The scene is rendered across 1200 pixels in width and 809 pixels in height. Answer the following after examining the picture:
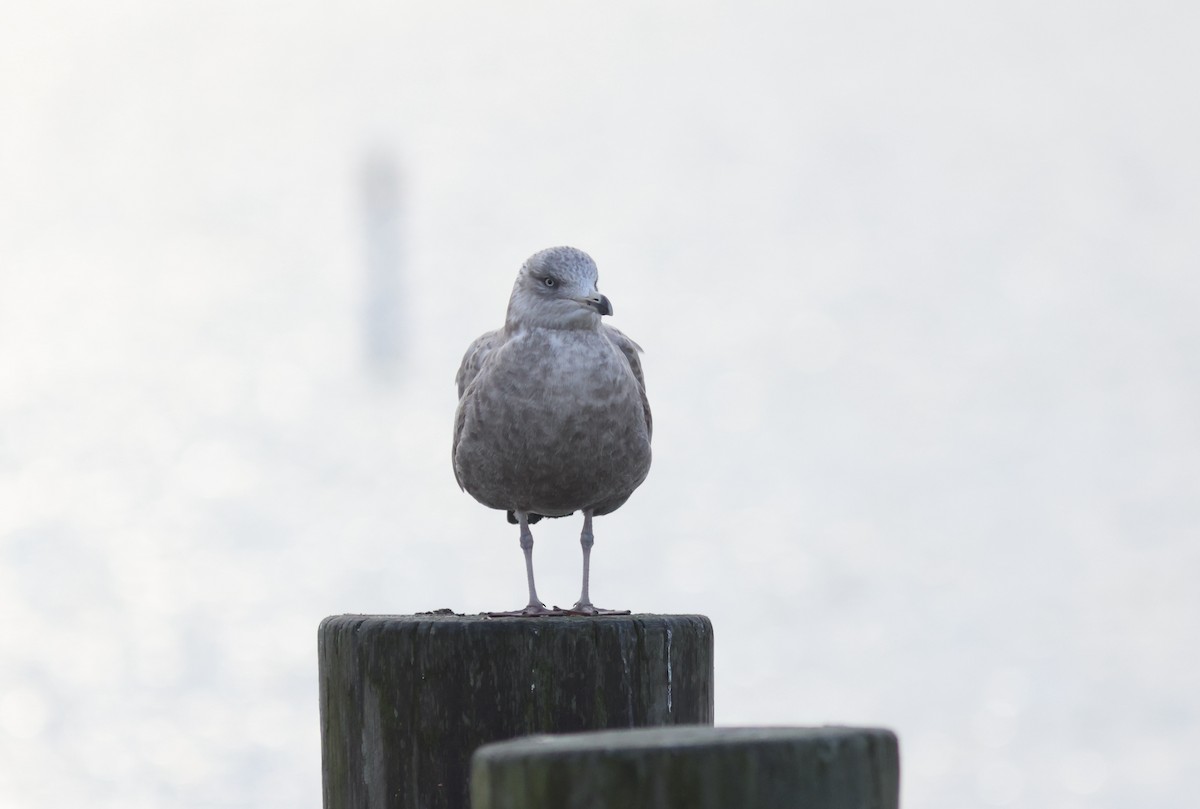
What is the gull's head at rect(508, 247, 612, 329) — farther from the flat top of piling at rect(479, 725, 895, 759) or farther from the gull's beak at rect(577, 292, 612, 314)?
the flat top of piling at rect(479, 725, 895, 759)

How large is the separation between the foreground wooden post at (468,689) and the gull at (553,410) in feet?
5.19

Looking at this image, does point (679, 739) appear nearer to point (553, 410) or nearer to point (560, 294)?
point (553, 410)

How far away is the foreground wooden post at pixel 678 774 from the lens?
378cm

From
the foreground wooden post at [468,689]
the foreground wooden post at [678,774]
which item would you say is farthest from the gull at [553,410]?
the foreground wooden post at [678,774]

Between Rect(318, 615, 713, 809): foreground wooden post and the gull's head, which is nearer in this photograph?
Rect(318, 615, 713, 809): foreground wooden post

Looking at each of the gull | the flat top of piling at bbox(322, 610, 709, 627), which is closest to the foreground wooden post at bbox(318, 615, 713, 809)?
the flat top of piling at bbox(322, 610, 709, 627)

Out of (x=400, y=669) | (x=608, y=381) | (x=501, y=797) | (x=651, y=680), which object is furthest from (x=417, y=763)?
(x=608, y=381)

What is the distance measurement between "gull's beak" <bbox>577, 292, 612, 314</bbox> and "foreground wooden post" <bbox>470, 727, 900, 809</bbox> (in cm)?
410

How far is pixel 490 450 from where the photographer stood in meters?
7.80

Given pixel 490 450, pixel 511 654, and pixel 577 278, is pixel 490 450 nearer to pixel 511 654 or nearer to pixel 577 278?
pixel 577 278

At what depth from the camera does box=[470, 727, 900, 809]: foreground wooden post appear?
3.78 meters

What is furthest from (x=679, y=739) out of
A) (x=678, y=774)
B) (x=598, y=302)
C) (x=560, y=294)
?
(x=560, y=294)

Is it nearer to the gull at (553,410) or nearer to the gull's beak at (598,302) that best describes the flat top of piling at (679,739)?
the gull at (553,410)

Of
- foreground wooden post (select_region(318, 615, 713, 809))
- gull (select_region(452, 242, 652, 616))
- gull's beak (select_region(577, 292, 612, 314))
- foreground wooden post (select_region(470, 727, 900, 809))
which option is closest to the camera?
foreground wooden post (select_region(470, 727, 900, 809))
